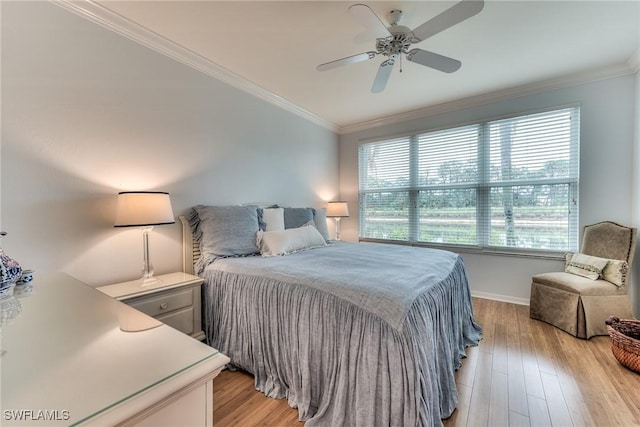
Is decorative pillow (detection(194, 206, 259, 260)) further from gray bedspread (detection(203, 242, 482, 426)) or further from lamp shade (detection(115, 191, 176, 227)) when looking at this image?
lamp shade (detection(115, 191, 176, 227))

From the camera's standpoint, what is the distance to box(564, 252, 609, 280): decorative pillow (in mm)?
2559

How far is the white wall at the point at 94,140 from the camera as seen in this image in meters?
1.62

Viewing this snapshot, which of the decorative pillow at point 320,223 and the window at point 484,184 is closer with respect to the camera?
the window at point 484,184

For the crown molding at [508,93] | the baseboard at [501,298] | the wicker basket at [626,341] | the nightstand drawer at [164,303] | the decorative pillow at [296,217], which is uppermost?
the crown molding at [508,93]

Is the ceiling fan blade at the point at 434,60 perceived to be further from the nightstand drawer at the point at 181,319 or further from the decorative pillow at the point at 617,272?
the nightstand drawer at the point at 181,319

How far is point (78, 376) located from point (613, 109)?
14.7 feet

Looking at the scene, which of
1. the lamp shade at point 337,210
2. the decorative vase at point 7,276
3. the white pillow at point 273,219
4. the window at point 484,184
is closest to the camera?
the decorative vase at point 7,276

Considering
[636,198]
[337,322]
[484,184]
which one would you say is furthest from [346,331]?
[636,198]

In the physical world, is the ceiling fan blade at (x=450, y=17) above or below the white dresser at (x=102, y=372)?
above

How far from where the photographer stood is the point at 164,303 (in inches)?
75.5

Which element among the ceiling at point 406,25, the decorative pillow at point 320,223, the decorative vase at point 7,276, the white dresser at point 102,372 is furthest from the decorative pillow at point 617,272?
the decorative vase at point 7,276

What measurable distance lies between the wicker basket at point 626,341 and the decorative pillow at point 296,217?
2.85 metres

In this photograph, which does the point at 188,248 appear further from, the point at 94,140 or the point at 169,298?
the point at 94,140

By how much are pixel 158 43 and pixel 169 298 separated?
2.10 metres
